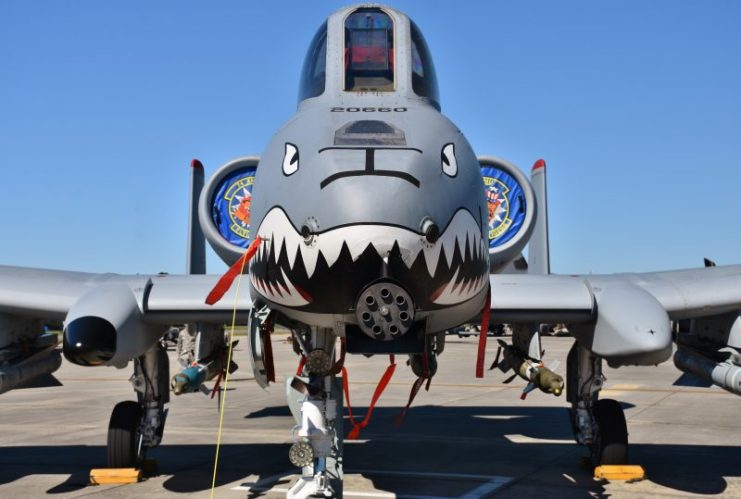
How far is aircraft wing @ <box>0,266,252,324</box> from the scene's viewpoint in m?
7.19

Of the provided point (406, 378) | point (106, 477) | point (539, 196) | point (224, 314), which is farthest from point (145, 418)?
point (406, 378)

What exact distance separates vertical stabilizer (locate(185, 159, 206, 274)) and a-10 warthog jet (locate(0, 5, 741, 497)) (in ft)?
0.31

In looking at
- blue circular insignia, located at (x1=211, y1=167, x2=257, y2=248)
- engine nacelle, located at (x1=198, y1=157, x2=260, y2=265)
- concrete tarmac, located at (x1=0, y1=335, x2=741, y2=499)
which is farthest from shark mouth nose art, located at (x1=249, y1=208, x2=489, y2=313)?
concrete tarmac, located at (x1=0, y1=335, x2=741, y2=499)

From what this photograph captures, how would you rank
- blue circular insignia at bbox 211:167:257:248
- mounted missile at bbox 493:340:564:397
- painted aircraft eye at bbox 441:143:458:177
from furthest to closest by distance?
blue circular insignia at bbox 211:167:257:248
mounted missile at bbox 493:340:564:397
painted aircraft eye at bbox 441:143:458:177

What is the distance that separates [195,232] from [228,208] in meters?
1.66

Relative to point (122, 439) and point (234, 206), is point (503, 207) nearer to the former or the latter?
point (234, 206)

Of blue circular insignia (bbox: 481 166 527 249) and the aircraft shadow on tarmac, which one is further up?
blue circular insignia (bbox: 481 166 527 249)

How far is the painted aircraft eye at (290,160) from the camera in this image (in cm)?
482

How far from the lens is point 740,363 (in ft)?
23.9

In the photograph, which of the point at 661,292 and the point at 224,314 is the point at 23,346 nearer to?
the point at 224,314

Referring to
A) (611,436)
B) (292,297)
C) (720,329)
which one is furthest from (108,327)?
(720,329)

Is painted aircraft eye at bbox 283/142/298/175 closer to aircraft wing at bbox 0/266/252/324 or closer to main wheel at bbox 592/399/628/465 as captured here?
aircraft wing at bbox 0/266/252/324

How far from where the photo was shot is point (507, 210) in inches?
326

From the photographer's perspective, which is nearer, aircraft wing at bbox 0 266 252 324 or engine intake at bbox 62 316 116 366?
engine intake at bbox 62 316 116 366
